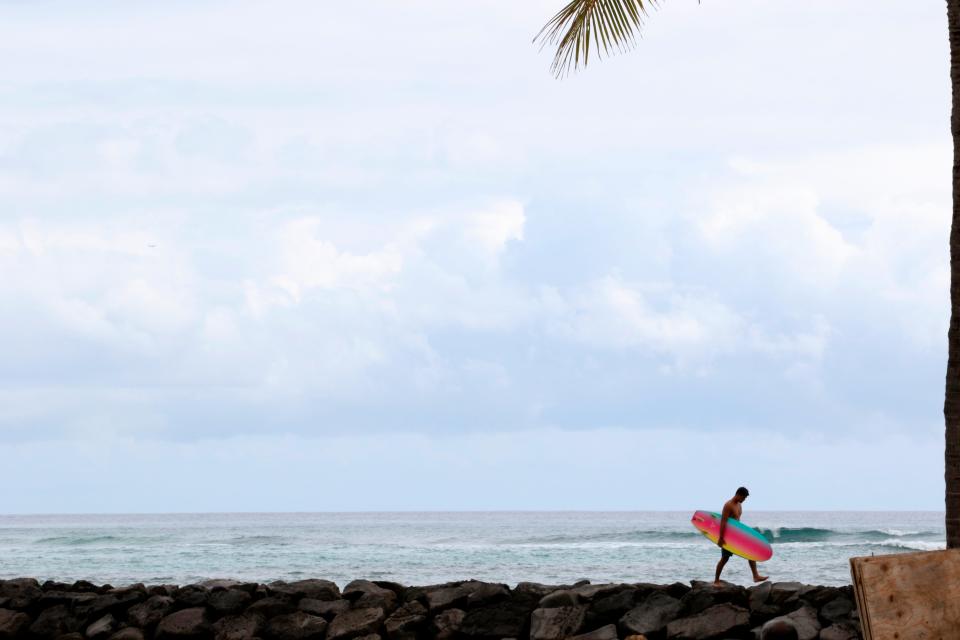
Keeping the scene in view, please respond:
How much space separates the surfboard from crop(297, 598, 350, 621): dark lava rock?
4.69 metres

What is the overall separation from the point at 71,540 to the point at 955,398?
35297 millimetres

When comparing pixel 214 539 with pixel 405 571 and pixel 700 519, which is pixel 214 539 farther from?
pixel 700 519

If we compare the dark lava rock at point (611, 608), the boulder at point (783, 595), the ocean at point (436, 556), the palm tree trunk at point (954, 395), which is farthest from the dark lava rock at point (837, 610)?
the ocean at point (436, 556)

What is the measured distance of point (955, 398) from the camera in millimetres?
7805

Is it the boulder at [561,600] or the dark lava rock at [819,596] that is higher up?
the dark lava rock at [819,596]

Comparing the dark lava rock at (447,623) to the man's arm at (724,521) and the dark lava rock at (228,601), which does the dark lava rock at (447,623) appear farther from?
the man's arm at (724,521)

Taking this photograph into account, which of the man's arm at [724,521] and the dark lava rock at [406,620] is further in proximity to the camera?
the man's arm at [724,521]

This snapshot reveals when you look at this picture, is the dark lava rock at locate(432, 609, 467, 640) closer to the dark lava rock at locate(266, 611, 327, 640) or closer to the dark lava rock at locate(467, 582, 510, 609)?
the dark lava rock at locate(467, 582, 510, 609)

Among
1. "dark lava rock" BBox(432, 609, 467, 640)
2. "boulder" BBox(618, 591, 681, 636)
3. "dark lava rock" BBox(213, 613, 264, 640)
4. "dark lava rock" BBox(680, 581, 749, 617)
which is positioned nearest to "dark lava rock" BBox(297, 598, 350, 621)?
"dark lava rock" BBox(213, 613, 264, 640)

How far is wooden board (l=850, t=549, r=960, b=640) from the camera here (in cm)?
586

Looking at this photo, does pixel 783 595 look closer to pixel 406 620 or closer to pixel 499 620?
pixel 499 620

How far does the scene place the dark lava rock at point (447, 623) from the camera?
8.84 meters

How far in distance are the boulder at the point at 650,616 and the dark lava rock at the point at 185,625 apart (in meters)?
3.28

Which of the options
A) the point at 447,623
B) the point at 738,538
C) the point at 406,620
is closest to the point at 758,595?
the point at 447,623
